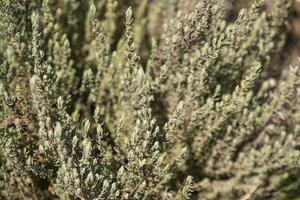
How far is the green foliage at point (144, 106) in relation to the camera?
213 cm

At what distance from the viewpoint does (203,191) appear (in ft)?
8.92

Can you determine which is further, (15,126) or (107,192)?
(15,126)

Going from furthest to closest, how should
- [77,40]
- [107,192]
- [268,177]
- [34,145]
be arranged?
[77,40], [268,177], [34,145], [107,192]

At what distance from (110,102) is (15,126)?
24.4 inches

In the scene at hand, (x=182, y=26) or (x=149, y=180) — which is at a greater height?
(x=182, y=26)

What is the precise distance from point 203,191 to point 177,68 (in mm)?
706

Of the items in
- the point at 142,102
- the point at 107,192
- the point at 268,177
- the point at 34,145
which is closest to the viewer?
the point at 107,192

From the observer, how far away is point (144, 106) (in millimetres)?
2227

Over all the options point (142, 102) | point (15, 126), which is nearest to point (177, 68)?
point (142, 102)

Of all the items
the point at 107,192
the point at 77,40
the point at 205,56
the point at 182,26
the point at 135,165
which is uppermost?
the point at 77,40

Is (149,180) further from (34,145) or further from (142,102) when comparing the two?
(34,145)

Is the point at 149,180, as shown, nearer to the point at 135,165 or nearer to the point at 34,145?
the point at 135,165

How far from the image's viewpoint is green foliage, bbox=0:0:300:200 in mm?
2131

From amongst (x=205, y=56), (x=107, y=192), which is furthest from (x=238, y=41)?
(x=107, y=192)
